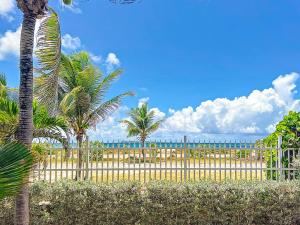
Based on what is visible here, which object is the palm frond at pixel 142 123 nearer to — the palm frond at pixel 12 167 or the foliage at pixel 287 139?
the foliage at pixel 287 139

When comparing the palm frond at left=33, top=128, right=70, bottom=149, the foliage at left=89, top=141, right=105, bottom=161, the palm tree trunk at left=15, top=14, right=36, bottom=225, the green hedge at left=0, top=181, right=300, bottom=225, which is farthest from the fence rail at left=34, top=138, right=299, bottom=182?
the palm tree trunk at left=15, top=14, right=36, bottom=225

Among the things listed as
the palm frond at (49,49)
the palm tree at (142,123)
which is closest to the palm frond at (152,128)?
the palm tree at (142,123)

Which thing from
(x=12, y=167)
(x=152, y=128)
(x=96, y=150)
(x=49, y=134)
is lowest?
(x=96, y=150)

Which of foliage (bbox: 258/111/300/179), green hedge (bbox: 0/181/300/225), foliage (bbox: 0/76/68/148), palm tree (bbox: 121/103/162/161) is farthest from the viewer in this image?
palm tree (bbox: 121/103/162/161)

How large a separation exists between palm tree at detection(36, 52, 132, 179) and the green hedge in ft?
19.8

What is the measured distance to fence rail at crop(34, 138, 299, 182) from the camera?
29.9 ft

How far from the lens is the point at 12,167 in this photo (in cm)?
328

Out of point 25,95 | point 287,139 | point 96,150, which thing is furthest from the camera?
point 287,139

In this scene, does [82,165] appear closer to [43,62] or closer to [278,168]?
[43,62]

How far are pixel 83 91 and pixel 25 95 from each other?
774 cm

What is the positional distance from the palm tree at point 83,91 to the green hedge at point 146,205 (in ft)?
19.8

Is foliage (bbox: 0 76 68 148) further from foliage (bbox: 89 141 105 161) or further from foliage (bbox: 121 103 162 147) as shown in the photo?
foliage (bbox: 121 103 162 147)

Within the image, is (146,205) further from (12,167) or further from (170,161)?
(12,167)

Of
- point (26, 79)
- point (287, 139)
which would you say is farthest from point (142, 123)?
point (26, 79)
